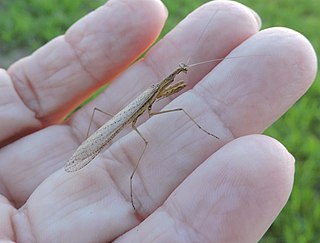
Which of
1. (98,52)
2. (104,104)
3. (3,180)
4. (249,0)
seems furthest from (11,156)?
(249,0)

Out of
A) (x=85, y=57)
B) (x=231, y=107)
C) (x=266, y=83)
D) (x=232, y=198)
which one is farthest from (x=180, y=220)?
(x=85, y=57)

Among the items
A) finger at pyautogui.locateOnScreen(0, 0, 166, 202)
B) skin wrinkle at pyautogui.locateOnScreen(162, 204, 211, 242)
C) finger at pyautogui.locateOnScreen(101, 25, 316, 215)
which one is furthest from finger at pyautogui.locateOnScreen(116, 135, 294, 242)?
finger at pyautogui.locateOnScreen(0, 0, 166, 202)

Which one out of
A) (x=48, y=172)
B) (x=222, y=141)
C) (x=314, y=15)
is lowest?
(x=314, y=15)

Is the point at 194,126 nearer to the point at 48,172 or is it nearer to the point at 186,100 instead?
the point at 186,100

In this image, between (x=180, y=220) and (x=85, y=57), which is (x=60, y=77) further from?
(x=180, y=220)

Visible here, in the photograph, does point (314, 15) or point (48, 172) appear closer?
point (48, 172)

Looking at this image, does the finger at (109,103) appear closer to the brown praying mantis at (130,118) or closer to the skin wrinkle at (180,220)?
the brown praying mantis at (130,118)
